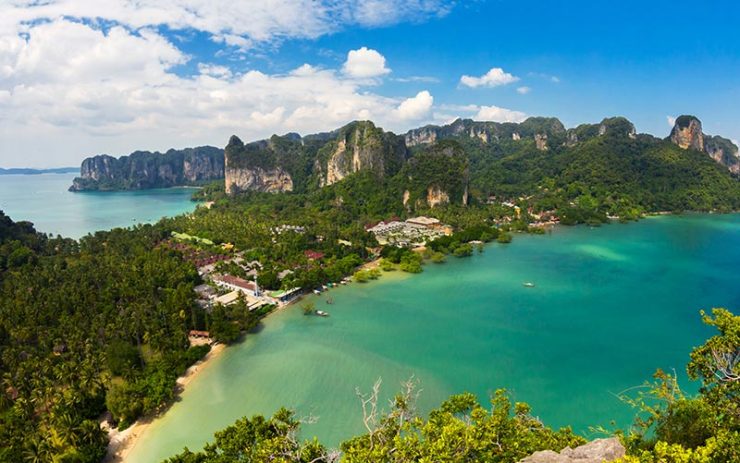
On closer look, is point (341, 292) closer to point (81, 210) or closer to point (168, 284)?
point (168, 284)

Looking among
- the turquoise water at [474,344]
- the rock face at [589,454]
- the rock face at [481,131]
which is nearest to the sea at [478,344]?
the turquoise water at [474,344]

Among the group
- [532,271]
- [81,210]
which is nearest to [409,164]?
[532,271]

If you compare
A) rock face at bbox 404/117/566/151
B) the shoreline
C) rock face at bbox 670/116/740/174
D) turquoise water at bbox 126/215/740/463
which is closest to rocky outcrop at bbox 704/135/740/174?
rock face at bbox 670/116/740/174

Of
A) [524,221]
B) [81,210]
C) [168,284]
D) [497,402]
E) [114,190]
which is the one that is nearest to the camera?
[497,402]

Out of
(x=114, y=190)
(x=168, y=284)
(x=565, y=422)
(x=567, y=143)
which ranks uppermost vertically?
(x=567, y=143)

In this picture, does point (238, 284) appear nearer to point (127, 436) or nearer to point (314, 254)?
point (314, 254)

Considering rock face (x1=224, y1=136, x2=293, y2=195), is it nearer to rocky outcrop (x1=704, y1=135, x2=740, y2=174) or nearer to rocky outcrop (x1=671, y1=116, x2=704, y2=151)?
rocky outcrop (x1=671, y1=116, x2=704, y2=151)

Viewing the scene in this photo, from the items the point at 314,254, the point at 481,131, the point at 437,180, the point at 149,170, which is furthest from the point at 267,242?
the point at 149,170
